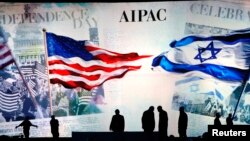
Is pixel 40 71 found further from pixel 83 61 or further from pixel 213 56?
pixel 213 56

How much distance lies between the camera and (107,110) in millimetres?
21828

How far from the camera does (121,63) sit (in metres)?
21.7

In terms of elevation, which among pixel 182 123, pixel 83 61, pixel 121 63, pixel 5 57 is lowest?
pixel 182 123

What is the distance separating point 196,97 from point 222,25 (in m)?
2.61

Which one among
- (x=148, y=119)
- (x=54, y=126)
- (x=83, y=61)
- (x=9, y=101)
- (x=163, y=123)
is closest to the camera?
(x=163, y=123)

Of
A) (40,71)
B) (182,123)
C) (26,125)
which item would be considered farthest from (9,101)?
(182,123)

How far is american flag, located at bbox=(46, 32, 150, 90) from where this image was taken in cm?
2159

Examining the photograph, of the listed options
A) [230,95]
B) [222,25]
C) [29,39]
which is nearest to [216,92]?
[230,95]

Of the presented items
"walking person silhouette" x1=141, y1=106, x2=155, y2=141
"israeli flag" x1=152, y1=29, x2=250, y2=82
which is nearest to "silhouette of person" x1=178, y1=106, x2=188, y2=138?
"walking person silhouette" x1=141, y1=106, x2=155, y2=141

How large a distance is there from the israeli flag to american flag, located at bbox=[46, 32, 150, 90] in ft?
3.54

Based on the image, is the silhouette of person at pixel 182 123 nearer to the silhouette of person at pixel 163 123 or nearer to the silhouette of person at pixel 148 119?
the silhouette of person at pixel 163 123

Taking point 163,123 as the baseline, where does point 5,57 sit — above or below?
above

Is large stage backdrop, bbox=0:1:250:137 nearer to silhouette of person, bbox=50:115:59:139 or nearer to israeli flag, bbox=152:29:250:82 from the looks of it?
israeli flag, bbox=152:29:250:82

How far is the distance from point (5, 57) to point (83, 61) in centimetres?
268
